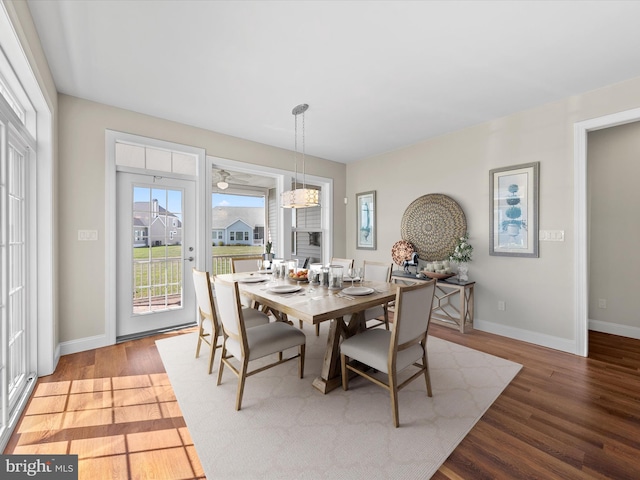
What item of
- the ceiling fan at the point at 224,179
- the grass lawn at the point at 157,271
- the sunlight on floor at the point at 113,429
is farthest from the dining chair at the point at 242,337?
the ceiling fan at the point at 224,179

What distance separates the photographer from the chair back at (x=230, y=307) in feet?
6.24

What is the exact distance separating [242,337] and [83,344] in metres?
2.19

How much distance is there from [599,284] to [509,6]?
3571 millimetres

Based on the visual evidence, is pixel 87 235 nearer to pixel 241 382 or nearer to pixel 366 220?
pixel 241 382

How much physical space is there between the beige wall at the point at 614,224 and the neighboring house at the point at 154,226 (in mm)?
5301

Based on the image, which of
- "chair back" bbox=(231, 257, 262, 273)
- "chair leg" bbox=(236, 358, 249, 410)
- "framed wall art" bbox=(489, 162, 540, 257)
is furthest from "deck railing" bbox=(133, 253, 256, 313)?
"framed wall art" bbox=(489, 162, 540, 257)

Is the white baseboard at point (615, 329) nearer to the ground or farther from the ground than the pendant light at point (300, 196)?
nearer to the ground

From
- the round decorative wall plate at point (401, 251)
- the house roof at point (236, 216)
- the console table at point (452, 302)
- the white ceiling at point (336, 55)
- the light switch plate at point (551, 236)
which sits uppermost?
the white ceiling at point (336, 55)

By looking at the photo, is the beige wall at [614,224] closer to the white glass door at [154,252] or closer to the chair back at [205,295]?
the chair back at [205,295]

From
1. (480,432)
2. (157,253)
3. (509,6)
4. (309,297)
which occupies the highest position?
(509,6)

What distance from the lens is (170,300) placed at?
11.9 feet

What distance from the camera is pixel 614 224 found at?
3.46 m

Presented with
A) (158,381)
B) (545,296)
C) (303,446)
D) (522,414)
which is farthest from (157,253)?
(545,296)

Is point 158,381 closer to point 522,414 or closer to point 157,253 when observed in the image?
point 157,253
